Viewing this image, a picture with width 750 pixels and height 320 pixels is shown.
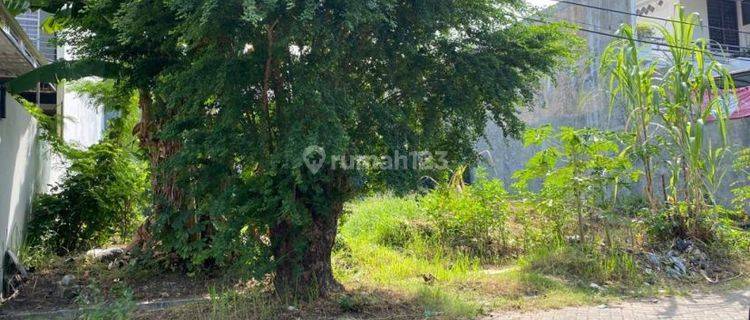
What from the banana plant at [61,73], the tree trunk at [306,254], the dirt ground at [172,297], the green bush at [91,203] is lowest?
the dirt ground at [172,297]

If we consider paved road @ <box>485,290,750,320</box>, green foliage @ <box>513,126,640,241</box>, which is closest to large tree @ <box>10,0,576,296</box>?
green foliage @ <box>513,126,640,241</box>

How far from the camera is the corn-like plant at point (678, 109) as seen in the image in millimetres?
9648

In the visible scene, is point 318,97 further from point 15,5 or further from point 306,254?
point 15,5

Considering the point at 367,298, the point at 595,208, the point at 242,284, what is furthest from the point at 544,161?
the point at 242,284

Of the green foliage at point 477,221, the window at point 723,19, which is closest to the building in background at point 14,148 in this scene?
the green foliage at point 477,221

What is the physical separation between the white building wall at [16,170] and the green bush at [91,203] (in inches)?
14.7

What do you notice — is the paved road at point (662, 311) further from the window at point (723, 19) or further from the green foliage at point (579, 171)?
the window at point (723, 19)

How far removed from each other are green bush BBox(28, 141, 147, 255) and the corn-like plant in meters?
7.75

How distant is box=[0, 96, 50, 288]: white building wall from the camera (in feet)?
24.9

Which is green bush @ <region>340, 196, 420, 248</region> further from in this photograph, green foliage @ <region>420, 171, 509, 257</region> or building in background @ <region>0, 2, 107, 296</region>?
building in background @ <region>0, 2, 107, 296</region>

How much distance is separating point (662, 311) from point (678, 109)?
389cm

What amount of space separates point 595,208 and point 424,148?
13.5 feet

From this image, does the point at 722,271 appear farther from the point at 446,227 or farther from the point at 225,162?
the point at 225,162

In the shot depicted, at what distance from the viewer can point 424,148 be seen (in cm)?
691
